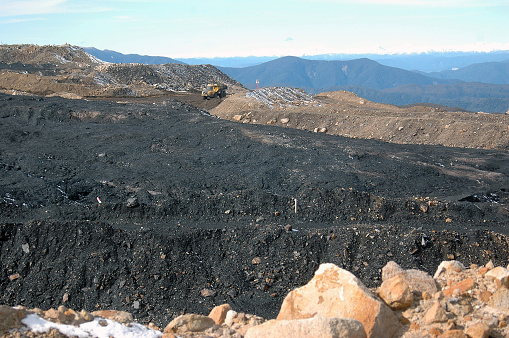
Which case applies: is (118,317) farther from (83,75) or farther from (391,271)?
(83,75)

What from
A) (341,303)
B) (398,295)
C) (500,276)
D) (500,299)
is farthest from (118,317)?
(500,276)

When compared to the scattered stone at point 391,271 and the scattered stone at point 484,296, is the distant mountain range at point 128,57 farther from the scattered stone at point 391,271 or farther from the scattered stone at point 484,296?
the scattered stone at point 484,296

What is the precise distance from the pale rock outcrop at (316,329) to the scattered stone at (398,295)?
0.75 m

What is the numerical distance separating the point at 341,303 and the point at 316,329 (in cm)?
77

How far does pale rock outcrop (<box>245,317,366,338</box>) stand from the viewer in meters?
3.93

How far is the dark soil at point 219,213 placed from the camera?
7.55 m

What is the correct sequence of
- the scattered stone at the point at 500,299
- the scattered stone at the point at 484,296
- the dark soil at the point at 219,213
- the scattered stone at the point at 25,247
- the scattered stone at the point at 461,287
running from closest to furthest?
the scattered stone at the point at 500,299, the scattered stone at the point at 484,296, the scattered stone at the point at 461,287, the dark soil at the point at 219,213, the scattered stone at the point at 25,247

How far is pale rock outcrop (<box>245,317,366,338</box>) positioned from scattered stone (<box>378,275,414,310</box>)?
0.75 meters

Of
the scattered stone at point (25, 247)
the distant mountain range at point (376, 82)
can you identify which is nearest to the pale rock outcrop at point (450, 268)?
the scattered stone at point (25, 247)

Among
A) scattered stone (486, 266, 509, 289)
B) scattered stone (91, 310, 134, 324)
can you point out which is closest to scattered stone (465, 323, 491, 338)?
scattered stone (486, 266, 509, 289)

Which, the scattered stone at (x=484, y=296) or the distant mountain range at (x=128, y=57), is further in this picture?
the distant mountain range at (x=128, y=57)

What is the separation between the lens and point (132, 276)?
754cm

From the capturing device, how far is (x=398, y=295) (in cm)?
471

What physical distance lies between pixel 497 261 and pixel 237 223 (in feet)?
17.4
